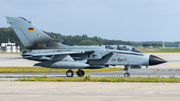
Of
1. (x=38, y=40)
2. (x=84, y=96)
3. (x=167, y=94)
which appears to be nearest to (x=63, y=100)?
(x=84, y=96)

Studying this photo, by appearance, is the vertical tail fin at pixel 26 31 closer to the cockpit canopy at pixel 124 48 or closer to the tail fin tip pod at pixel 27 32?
the tail fin tip pod at pixel 27 32

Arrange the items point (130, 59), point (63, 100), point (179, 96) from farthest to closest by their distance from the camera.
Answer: point (130, 59) < point (179, 96) < point (63, 100)

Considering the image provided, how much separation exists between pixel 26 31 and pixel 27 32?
117 mm

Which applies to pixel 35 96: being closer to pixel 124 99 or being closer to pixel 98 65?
pixel 124 99

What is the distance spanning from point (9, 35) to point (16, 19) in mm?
83744

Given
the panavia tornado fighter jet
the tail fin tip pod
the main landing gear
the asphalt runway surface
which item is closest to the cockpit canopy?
the panavia tornado fighter jet

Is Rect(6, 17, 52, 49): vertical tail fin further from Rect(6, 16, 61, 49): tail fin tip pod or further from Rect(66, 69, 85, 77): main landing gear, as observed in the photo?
Rect(66, 69, 85, 77): main landing gear

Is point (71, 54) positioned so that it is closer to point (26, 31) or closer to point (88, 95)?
point (26, 31)

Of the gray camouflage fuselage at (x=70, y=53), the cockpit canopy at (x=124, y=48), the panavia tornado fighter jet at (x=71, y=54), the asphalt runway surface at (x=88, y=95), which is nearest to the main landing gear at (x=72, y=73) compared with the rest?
the panavia tornado fighter jet at (x=71, y=54)

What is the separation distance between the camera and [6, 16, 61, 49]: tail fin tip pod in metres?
21.2

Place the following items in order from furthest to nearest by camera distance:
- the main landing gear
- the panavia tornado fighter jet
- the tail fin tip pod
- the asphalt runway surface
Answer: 1. the tail fin tip pod
2. the main landing gear
3. the panavia tornado fighter jet
4. the asphalt runway surface

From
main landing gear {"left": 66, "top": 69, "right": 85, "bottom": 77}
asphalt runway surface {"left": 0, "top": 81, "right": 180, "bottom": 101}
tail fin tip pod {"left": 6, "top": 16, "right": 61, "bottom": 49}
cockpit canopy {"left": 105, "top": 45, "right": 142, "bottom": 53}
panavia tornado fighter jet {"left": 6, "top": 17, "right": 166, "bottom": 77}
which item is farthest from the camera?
tail fin tip pod {"left": 6, "top": 16, "right": 61, "bottom": 49}

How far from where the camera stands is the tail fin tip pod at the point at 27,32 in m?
21.2

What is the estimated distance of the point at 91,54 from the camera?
21.0 m
